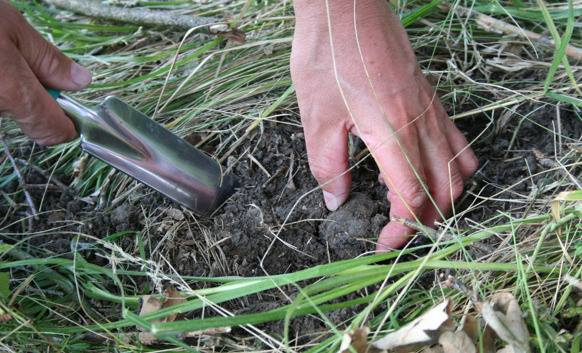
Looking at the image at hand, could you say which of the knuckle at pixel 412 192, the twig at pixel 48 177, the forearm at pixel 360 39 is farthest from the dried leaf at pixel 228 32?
the knuckle at pixel 412 192

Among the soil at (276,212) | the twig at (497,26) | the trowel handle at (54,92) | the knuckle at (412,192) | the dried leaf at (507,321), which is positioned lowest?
the soil at (276,212)

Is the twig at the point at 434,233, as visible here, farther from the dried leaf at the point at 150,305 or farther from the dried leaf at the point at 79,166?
the dried leaf at the point at 79,166

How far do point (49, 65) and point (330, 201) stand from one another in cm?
86

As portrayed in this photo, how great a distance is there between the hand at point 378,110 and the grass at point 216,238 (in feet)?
0.33

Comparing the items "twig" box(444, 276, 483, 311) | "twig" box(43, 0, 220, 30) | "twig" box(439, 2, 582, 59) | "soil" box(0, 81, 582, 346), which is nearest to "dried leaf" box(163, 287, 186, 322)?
"soil" box(0, 81, 582, 346)

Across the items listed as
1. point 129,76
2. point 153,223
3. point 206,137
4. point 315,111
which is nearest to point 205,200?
point 153,223

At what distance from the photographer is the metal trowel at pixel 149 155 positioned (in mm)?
1446

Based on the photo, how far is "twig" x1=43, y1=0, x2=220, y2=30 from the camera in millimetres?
1926

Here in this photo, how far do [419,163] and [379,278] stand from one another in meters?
0.40

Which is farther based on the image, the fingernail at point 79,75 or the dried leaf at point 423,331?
the fingernail at point 79,75

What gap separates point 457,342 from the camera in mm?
829

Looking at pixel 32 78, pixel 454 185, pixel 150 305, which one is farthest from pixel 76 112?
pixel 454 185

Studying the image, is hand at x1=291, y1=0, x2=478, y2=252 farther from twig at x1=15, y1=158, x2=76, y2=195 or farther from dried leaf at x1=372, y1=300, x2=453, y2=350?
twig at x1=15, y1=158, x2=76, y2=195

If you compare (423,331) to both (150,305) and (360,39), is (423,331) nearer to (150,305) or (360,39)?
(150,305)
